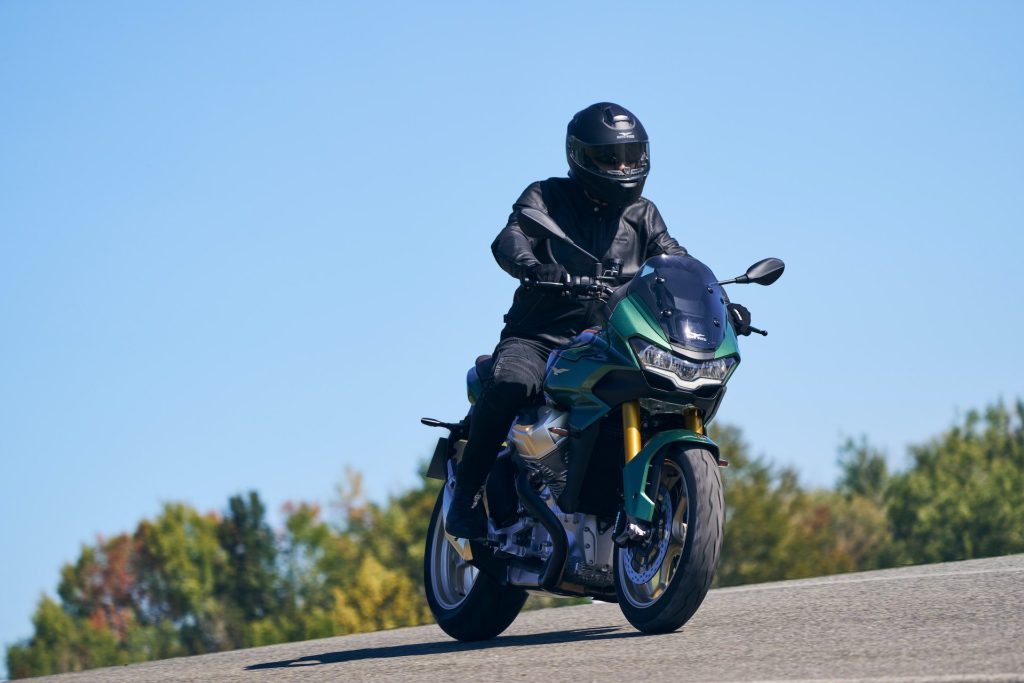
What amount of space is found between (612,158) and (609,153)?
3 centimetres

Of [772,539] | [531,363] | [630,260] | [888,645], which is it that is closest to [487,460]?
[531,363]

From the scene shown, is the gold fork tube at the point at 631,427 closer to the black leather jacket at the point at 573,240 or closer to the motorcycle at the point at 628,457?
the motorcycle at the point at 628,457

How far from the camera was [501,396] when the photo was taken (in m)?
8.03

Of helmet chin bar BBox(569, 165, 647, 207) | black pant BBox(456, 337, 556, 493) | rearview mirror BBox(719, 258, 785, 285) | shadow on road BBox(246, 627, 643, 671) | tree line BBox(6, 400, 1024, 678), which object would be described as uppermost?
helmet chin bar BBox(569, 165, 647, 207)

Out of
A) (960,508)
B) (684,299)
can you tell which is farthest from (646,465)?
(960,508)

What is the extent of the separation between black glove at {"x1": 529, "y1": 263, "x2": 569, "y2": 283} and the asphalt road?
1.72 meters

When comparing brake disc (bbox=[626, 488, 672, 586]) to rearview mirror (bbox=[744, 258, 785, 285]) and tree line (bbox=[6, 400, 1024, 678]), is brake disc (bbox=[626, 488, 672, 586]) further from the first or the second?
tree line (bbox=[6, 400, 1024, 678])

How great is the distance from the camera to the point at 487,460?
8.38 m

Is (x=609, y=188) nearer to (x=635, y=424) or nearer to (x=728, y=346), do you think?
(x=728, y=346)

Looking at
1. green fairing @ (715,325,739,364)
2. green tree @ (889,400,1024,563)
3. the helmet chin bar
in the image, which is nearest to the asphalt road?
green fairing @ (715,325,739,364)

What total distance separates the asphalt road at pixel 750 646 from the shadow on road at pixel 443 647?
0.02 metres

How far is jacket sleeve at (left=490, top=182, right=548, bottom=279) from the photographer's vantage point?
7.84 meters

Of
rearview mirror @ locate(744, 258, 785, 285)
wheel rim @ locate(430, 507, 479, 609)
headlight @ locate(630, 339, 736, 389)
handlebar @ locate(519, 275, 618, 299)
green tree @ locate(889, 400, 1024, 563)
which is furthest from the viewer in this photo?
green tree @ locate(889, 400, 1024, 563)

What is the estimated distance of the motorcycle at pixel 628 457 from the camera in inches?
274
